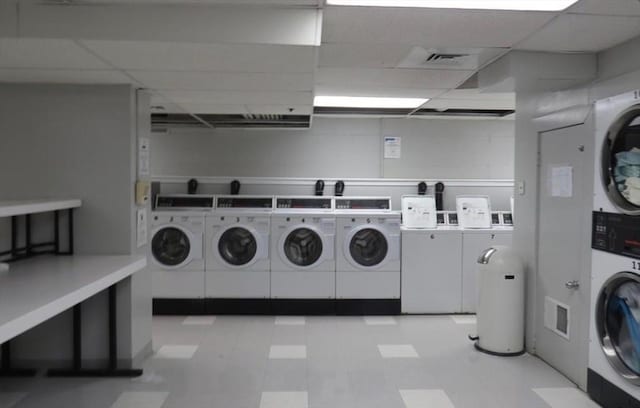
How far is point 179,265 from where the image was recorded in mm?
4711

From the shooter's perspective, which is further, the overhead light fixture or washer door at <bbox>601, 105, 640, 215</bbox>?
the overhead light fixture

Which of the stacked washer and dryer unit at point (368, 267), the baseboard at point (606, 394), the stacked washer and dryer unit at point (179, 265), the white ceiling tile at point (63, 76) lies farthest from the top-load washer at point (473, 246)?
the white ceiling tile at point (63, 76)

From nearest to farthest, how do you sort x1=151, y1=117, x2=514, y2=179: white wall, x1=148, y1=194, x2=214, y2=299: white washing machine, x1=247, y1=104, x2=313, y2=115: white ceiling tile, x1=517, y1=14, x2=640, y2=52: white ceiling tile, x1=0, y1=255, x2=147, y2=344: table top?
x1=0, y1=255, x2=147, y2=344: table top < x1=517, y1=14, x2=640, y2=52: white ceiling tile < x1=247, y1=104, x2=313, y2=115: white ceiling tile < x1=148, y1=194, x2=214, y2=299: white washing machine < x1=151, y1=117, x2=514, y2=179: white wall

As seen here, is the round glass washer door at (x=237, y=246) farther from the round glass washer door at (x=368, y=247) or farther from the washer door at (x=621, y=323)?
the washer door at (x=621, y=323)

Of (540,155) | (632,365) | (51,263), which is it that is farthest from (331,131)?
(632,365)

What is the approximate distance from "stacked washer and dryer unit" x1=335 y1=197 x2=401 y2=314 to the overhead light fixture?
1.19 meters

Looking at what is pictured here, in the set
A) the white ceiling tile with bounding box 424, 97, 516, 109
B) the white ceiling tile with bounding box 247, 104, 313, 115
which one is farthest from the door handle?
the white ceiling tile with bounding box 247, 104, 313, 115

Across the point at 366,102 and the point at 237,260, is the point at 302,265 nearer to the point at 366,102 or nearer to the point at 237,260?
the point at 237,260

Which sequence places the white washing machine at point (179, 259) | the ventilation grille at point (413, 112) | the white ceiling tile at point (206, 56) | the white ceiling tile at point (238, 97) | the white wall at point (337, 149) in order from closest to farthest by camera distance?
the white ceiling tile at point (206, 56) < the white ceiling tile at point (238, 97) < the white washing machine at point (179, 259) < the ventilation grille at point (413, 112) < the white wall at point (337, 149)

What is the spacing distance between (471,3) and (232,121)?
11.5 feet

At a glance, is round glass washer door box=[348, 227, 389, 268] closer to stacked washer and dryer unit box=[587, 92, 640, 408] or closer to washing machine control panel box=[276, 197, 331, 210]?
washing machine control panel box=[276, 197, 331, 210]

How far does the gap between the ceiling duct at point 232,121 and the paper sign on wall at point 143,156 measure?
4.67ft

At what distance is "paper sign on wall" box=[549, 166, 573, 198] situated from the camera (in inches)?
125

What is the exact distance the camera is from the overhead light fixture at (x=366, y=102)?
4652 mm
